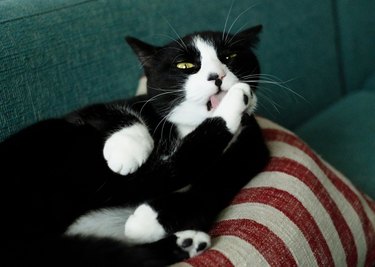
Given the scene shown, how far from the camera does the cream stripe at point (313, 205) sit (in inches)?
37.2

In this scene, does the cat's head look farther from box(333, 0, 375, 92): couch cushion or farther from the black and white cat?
box(333, 0, 375, 92): couch cushion

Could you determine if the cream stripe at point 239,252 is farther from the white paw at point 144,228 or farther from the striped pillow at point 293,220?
the white paw at point 144,228

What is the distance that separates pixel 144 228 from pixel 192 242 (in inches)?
3.6

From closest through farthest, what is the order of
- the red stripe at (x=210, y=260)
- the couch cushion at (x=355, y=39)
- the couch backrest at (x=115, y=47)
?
the red stripe at (x=210, y=260), the couch backrest at (x=115, y=47), the couch cushion at (x=355, y=39)

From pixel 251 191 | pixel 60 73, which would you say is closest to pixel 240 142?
pixel 251 191

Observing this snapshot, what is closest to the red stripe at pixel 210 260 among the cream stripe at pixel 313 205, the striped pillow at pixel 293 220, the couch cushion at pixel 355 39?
the striped pillow at pixel 293 220

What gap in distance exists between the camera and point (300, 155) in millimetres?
1062

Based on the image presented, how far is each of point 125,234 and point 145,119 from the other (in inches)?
10.7

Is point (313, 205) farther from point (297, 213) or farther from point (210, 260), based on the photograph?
point (210, 260)

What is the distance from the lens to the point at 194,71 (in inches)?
38.7

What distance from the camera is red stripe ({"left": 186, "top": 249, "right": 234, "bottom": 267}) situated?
2.55 feet

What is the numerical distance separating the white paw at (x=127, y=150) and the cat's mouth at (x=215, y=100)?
0.46 feet

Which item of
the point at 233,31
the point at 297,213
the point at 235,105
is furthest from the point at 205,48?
the point at 233,31

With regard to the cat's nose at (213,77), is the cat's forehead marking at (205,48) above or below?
above
